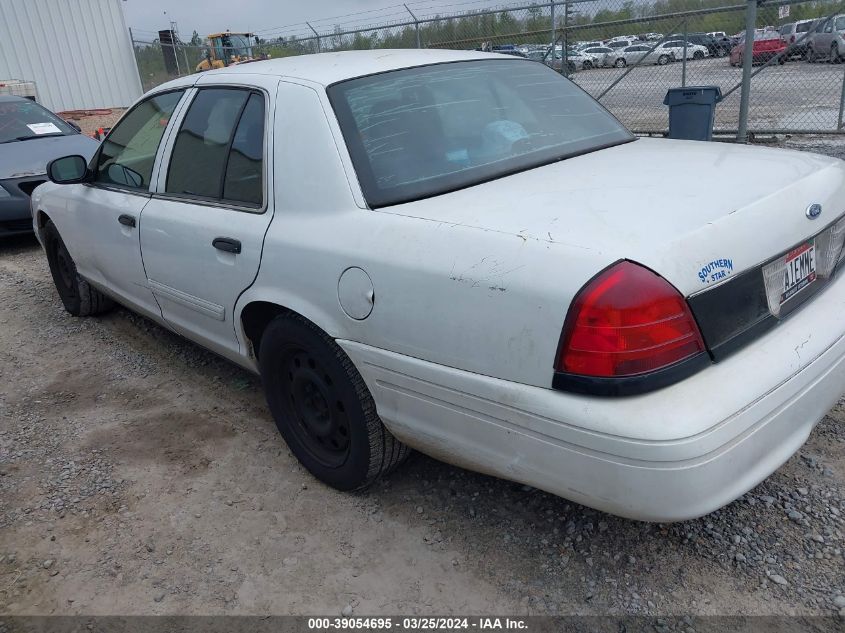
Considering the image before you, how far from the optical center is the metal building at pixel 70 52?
14.5 meters

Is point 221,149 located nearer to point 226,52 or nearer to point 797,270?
point 797,270

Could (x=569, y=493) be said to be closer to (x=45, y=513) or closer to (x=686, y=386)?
(x=686, y=386)

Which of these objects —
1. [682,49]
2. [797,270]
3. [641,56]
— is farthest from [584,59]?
[797,270]

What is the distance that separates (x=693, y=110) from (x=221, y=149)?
6.14 metres

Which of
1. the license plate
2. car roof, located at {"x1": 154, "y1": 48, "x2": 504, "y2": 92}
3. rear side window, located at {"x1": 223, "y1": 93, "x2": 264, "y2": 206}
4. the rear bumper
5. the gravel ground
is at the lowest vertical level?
the gravel ground

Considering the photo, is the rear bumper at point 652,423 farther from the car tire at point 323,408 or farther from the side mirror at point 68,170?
the side mirror at point 68,170

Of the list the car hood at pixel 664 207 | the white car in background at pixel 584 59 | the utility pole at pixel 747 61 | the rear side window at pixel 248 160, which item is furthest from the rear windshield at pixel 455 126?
the white car in background at pixel 584 59

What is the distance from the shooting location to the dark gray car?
7.04 metres

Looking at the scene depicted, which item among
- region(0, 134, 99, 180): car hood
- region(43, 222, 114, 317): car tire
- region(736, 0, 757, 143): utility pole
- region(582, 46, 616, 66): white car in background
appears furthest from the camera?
region(582, 46, 616, 66): white car in background

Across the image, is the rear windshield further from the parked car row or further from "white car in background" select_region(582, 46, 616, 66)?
"white car in background" select_region(582, 46, 616, 66)

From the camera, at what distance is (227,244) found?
9.34 feet

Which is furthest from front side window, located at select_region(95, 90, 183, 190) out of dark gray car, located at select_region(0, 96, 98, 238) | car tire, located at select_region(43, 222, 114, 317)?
dark gray car, located at select_region(0, 96, 98, 238)

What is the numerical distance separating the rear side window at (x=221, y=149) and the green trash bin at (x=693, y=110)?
5.86 m

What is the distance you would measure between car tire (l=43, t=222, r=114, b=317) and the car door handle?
2.34m
